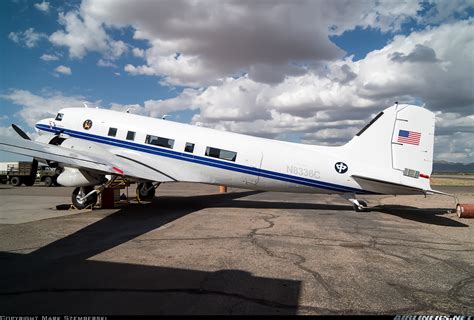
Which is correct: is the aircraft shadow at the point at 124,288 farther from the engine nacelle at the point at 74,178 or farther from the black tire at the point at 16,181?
the black tire at the point at 16,181

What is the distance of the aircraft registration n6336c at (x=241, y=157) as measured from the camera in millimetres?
12664

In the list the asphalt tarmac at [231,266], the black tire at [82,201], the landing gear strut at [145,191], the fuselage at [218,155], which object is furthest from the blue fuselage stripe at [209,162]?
the landing gear strut at [145,191]

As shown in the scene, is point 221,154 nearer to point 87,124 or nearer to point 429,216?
point 87,124

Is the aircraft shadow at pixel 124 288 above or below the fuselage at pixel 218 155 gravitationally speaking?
below

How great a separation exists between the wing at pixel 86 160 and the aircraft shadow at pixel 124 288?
4.76 meters

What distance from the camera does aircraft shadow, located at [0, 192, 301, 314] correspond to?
4.55 m

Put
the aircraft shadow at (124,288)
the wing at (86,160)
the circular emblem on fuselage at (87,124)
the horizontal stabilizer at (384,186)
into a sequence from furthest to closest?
the circular emblem on fuselage at (87,124)
the horizontal stabilizer at (384,186)
the wing at (86,160)
the aircraft shadow at (124,288)

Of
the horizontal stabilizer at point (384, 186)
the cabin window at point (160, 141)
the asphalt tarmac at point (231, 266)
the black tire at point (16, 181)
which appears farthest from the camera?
the black tire at point (16, 181)

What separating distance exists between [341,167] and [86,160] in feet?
34.9

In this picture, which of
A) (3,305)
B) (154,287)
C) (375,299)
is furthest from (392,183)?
(3,305)

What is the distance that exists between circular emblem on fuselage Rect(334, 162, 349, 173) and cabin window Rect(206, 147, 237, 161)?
14.7 feet

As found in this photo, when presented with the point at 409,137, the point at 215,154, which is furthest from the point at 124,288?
the point at 409,137

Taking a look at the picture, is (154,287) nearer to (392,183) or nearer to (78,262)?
(78,262)

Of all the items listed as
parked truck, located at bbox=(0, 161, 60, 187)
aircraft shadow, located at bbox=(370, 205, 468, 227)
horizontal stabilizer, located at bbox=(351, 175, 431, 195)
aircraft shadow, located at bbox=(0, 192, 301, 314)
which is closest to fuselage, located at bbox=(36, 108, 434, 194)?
horizontal stabilizer, located at bbox=(351, 175, 431, 195)
